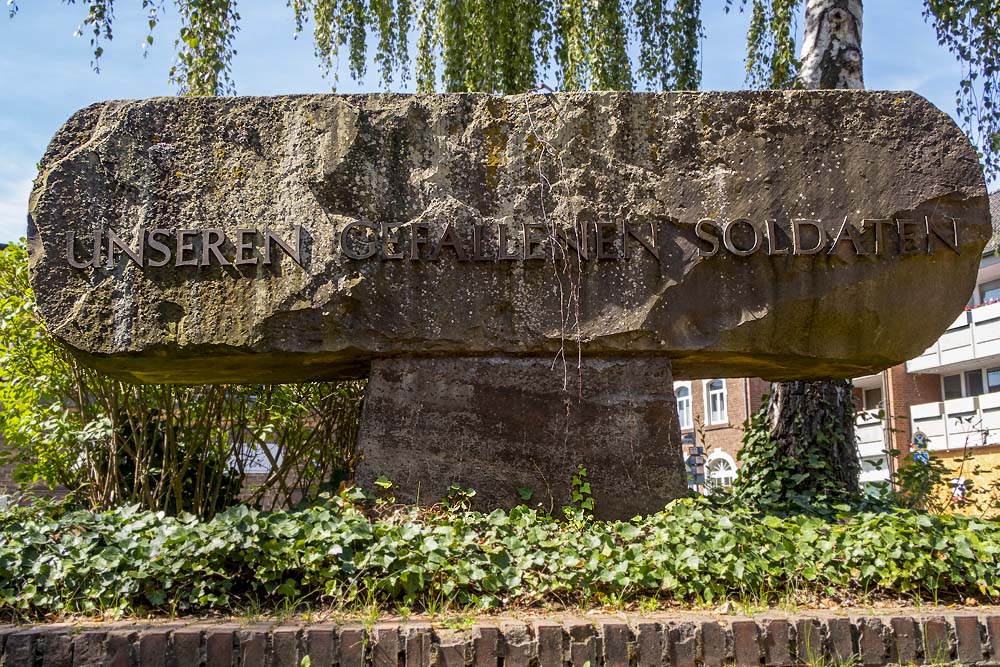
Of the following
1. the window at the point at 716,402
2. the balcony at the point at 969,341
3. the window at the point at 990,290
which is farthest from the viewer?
the window at the point at 716,402

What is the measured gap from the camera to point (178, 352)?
487cm

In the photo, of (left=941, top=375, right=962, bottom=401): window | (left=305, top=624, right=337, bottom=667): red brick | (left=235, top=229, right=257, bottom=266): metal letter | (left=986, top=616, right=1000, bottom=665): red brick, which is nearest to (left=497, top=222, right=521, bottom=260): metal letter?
(left=235, top=229, right=257, bottom=266): metal letter

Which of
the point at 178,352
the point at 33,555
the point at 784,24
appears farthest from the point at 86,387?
the point at 784,24

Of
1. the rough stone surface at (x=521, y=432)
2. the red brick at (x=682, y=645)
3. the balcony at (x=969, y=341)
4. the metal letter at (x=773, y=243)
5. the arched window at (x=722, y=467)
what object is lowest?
the arched window at (x=722, y=467)

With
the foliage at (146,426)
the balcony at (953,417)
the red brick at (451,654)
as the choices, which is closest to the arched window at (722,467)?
the balcony at (953,417)

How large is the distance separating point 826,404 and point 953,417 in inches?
659

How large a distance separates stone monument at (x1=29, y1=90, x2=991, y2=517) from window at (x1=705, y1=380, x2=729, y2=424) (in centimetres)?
2113

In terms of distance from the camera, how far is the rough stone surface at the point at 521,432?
192 inches

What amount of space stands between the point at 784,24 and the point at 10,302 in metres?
7.38

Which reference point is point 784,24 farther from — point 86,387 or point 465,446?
point 86,387

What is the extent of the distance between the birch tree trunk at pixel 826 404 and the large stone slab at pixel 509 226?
2.32 meters

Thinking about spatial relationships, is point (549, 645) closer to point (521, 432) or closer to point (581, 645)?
point (581, 645)

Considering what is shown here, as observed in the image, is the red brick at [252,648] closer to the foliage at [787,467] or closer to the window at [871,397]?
the foliage at [787,467]

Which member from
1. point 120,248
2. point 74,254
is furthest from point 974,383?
point 74,254
